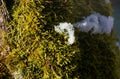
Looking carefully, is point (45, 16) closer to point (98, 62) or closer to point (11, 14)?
point (11, 14)

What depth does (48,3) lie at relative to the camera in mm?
1346

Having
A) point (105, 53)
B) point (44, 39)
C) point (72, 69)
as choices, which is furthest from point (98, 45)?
point (44, 39)

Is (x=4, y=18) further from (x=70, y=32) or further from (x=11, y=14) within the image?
(x=70, y=32)

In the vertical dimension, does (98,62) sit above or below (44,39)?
below

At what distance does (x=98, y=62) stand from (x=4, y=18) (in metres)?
0.47

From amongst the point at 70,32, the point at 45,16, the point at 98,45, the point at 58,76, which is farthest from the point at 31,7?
the point at 98,45

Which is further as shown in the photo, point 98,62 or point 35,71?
point 98,62

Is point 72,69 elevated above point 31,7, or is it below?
below

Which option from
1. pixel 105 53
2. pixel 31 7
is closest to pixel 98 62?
pixel 105 53

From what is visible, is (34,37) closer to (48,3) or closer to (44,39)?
(44,39)

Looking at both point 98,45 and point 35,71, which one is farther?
point 98,45

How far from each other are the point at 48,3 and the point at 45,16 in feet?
0.18

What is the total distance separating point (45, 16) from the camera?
4.39 ft

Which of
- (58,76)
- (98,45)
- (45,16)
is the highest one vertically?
(45,16)
